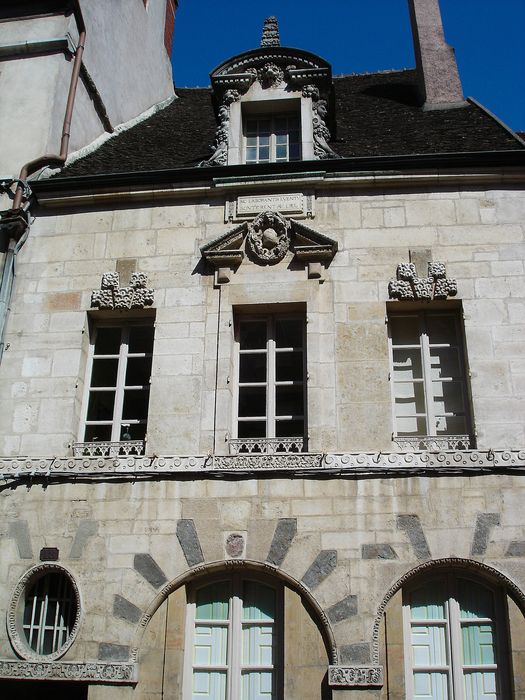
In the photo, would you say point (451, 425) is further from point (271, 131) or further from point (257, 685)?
point (271, 131)

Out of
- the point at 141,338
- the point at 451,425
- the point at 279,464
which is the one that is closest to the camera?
the point at 279,464

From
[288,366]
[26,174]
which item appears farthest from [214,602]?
[26,174]

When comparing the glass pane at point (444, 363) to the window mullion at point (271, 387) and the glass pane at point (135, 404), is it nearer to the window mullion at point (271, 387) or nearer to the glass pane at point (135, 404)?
the window mullion at point (271, 387)

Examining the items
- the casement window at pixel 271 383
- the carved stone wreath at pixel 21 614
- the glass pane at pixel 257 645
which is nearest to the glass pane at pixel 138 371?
the casement window at pixel 271 383

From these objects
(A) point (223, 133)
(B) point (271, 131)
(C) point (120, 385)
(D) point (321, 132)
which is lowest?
(C) point (120, 385)

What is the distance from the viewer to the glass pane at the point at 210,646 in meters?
7.45

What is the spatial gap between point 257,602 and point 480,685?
2121 mm

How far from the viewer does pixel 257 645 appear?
7465 millimetres

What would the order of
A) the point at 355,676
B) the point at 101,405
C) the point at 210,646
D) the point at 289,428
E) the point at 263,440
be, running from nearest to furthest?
1. the point at 355,676
2. the point at 210,646
3. the point at 263,440
4. the point at 289,428
5. the point at 101,405

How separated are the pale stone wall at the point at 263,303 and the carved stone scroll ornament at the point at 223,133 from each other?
62cm

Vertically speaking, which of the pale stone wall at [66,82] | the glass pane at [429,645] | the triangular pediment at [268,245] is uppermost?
the pale stone wall at [66,82]

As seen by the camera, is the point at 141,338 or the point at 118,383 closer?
the point at 118,383

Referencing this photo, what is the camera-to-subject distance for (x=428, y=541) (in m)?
7.41

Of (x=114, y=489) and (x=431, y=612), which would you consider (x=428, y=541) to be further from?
(x=114, y=489)
